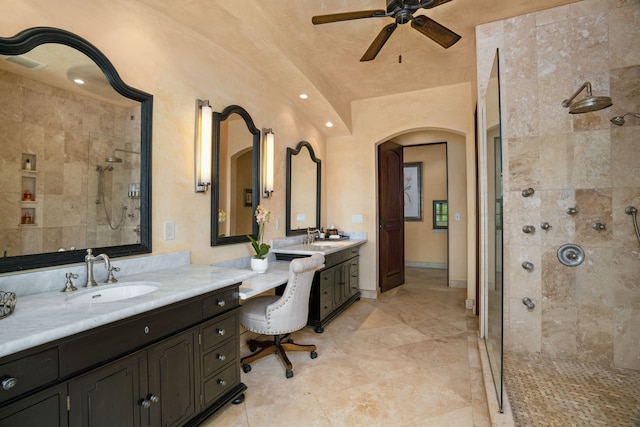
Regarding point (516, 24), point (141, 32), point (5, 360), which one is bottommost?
point (5, 360)

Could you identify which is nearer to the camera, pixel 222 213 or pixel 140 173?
pixel 140 173

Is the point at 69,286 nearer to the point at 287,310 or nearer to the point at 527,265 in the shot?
the point at 287,310

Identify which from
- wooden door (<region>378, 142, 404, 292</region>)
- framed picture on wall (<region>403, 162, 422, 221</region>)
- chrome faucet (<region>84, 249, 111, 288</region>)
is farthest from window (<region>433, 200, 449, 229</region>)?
chrome faucet (<region>84, 249, 111, 288</region>)

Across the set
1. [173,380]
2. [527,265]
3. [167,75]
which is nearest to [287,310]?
[173,380]

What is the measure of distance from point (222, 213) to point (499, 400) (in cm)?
225

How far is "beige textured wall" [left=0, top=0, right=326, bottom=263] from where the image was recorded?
1.60 meters

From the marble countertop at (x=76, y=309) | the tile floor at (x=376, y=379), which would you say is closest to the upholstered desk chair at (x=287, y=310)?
the tile floor at (x=376, y=379)

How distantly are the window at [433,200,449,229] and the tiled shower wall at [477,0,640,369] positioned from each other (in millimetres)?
4111

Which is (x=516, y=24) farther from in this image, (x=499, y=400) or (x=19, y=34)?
(x=19, y=34)

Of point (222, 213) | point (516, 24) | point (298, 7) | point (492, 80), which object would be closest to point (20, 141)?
point (222, 213)

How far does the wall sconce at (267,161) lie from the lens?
10.00 feet

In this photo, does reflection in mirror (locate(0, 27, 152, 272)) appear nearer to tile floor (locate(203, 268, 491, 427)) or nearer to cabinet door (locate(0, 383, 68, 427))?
cabinet door (locate(0, 383, 68, 427))

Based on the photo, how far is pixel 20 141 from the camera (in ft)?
4.57

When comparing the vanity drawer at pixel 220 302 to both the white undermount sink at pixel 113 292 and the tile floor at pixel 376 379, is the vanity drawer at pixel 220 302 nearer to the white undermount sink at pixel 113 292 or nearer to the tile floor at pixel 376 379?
the white undermount sink at pixel 113 292
